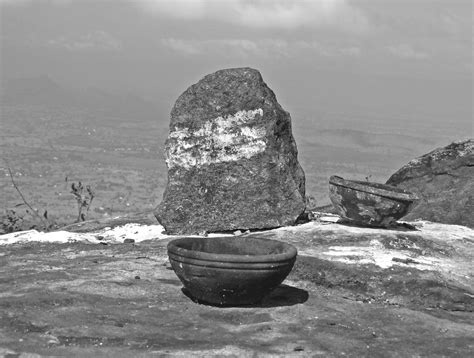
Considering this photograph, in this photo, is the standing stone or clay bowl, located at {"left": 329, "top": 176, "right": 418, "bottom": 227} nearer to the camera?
clay bowl, located at {"left": 329, "top": 176, "right": 418, "bottom": 227}

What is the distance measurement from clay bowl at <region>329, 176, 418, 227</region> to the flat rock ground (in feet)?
1.53

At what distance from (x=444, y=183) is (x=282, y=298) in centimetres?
879

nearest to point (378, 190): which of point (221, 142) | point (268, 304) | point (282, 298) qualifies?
point (221, 142)

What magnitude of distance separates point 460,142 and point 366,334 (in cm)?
1062

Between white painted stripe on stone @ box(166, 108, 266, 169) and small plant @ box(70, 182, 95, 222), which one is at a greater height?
white painted stripe on stone @ box(166, 108, 266, 169)

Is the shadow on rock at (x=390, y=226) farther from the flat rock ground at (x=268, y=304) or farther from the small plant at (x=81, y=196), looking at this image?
the small plant at (x=81, y=196)

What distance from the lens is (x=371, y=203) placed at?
41.7 feet

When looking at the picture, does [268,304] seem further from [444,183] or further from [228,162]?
[444,183]

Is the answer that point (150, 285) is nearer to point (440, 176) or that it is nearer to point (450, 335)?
point (450, 335)

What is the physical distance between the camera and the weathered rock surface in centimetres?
1593

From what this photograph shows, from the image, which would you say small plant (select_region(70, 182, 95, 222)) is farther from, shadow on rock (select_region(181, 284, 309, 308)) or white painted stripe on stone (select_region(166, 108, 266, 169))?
shadow on rock (select_region(181, 284, 309, 308))

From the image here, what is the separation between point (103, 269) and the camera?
10250 mm

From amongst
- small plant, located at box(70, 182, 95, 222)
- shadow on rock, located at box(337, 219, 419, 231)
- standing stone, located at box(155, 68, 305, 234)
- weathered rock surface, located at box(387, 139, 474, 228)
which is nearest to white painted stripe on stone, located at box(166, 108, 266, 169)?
standing stone, located at box(155, 68, 305, 234)

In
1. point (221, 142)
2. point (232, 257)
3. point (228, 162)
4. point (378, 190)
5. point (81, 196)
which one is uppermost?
point (221, 142)
